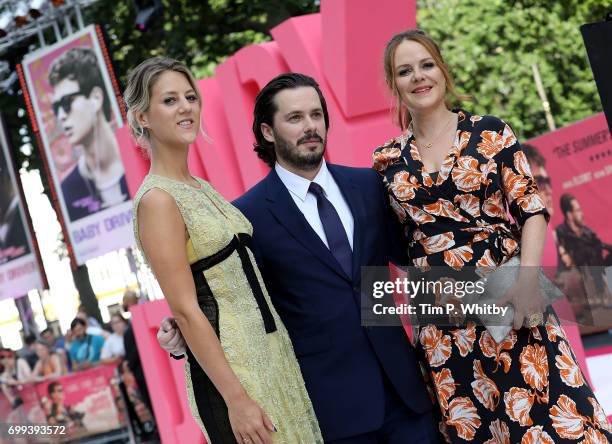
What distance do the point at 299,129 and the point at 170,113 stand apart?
0.57 metres

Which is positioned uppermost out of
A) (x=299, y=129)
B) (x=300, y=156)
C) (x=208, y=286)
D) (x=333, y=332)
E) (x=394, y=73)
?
(x=394, y=73)

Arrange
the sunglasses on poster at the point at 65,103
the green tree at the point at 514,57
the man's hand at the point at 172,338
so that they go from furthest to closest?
the green tree at the point at 514,57 < the sunglasses on poster at the point at 65,103 < the man's hand at the point at 172,338

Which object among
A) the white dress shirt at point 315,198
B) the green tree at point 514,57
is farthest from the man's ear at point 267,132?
the green tree at point 514,57

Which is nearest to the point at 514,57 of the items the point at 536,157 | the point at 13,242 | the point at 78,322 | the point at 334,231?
the point at 536,157

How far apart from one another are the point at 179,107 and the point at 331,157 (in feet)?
9.42

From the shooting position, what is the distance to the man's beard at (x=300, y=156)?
3.20 meters

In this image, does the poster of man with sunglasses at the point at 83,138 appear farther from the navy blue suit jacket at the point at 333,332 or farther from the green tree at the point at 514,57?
the navy blue suit jacket at the point at 333,332

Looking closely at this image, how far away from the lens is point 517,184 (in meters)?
2.94

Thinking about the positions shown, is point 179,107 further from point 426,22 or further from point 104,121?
point 426,22

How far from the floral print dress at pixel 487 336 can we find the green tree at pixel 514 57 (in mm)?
13733

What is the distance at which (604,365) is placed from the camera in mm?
8859

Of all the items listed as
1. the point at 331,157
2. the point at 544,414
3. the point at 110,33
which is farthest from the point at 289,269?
the point at 110,33

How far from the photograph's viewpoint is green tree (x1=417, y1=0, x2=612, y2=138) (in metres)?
16.1

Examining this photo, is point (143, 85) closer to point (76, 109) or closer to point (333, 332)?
point (333, 332)
